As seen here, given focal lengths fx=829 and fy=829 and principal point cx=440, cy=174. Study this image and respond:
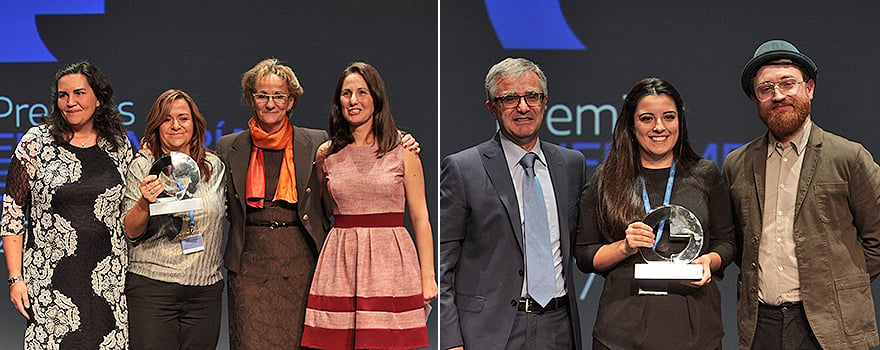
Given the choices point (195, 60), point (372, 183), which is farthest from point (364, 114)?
point (195, 60)

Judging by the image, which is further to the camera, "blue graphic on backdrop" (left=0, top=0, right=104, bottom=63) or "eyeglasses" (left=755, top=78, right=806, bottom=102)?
"blue graphic on backdrop" (left=0, top=0, right=104, bottom=63)

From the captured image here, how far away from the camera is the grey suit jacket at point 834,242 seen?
295 centimetres

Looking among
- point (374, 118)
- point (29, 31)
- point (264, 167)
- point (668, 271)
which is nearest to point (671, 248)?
point (668, 271)

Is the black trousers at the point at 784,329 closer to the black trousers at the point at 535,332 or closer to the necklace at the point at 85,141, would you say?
the black trousers at the point at 535,332

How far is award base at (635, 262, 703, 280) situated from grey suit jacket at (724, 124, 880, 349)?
1.49 ft

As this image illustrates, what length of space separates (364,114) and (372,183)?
0.27 m

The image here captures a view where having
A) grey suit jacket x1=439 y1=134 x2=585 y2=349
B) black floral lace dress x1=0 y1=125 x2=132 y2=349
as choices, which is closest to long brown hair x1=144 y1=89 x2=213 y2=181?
black floral lace dress x1=0 y1=125 x2=132 y2=349

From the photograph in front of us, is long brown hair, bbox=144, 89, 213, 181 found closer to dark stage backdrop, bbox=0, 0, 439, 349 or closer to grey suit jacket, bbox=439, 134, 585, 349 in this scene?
grey suit jacket, bbox=439, 134, 585, 349

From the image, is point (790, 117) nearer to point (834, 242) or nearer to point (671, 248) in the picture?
point (834, 242)

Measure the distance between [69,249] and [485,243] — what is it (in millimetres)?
1624

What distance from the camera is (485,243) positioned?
3.06m

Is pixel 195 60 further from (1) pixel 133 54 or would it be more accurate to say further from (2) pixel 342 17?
(2) pixel 342 17

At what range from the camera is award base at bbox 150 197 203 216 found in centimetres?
306

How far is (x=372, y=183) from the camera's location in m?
3.18
